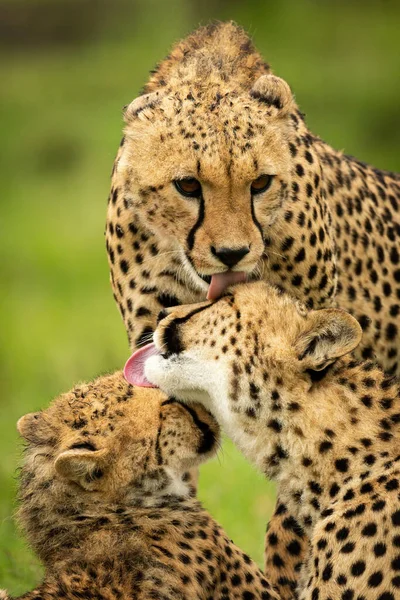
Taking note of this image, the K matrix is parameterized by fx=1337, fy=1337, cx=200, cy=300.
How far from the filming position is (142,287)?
14.5 feet

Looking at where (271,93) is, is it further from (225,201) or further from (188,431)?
(188,431)

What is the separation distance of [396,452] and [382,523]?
23 centimetres

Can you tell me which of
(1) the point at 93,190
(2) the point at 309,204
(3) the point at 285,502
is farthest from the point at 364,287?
(1) the point at 93,190

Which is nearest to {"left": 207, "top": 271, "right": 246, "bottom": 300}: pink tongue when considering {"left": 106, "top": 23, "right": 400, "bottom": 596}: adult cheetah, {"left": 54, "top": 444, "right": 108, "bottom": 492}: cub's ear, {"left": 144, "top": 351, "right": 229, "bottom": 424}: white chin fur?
{"left": 106, "top": 23, "right": 400, "bottom": 596}: adult cheetah

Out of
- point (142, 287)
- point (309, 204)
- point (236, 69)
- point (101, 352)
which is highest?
point (236, 69)

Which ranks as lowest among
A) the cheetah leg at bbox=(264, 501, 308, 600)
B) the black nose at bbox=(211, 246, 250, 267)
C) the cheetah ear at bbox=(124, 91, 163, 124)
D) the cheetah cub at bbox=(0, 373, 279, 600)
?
the cheetah leg at bbox=(264, 501, 308, 600)

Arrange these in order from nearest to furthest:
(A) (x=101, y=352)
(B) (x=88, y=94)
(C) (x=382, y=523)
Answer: (C) (x=382, y=523) → (A) (x=101, y=352) → (B) (x=88, y=94)

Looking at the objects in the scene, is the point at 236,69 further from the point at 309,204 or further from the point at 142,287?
the point at 142,287

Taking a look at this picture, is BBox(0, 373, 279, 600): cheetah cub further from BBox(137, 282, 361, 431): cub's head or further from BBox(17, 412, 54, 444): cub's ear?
BBox(137, 282, 361, 431): cub's head

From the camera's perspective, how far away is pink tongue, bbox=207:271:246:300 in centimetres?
393

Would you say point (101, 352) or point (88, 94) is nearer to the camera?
point (101, 352)

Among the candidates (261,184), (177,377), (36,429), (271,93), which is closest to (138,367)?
(177,377)

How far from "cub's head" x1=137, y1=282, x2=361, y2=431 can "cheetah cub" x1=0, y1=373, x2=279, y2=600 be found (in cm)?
12

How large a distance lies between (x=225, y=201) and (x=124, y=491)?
2.95ft
